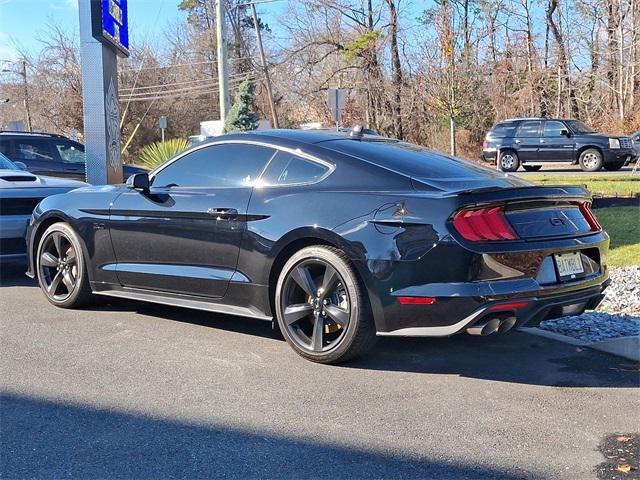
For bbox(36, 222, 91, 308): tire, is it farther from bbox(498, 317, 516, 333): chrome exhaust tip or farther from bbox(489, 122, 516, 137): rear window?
bbox(489, 122, 516, 137): rear window

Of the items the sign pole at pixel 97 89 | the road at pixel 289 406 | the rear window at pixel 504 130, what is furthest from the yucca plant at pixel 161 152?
the rear window at pixel 504 130

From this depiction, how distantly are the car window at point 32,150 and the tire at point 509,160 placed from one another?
18375 mm

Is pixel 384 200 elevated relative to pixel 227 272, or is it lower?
elevated

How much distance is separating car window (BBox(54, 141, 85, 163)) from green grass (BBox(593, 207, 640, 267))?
30.4 ft

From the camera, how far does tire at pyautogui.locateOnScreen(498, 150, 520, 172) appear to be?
26750mm

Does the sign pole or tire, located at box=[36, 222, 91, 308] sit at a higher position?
the sign pole

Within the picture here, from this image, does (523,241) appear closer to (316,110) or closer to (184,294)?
(184,294)

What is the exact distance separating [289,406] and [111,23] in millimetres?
9142

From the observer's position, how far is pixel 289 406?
12.6ft

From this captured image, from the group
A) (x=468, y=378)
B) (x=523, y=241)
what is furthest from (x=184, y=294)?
A: (x=523, y=241)

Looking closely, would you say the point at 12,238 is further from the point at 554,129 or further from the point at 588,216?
the point at 554,129

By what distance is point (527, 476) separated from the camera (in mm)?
3037

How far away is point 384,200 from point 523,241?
867mm

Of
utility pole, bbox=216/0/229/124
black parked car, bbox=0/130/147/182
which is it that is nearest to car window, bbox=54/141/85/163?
black parked car, bbox=0/130/147/182
